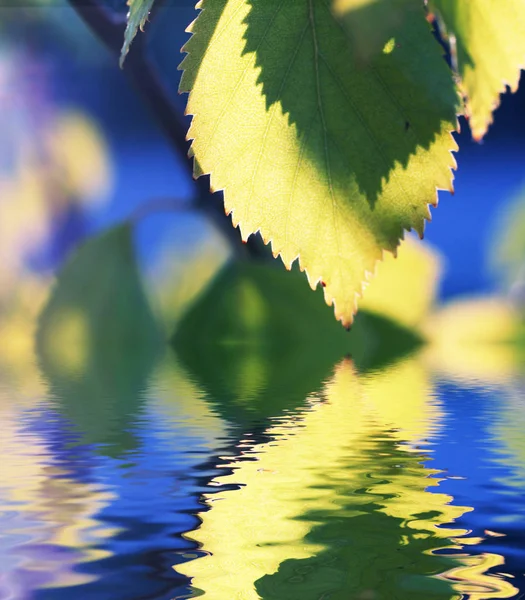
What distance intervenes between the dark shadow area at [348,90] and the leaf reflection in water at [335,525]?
0.25ft

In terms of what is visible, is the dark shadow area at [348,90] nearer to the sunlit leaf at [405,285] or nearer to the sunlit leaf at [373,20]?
the sunlit leaf at [373,20]

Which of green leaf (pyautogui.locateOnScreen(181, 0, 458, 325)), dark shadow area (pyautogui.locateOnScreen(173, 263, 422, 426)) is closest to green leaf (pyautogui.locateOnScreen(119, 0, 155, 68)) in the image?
green leaf (pyautogui.locateOnScreen(181, 0, 458, 325))

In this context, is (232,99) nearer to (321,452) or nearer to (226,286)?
(321,452)

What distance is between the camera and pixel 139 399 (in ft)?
1.65

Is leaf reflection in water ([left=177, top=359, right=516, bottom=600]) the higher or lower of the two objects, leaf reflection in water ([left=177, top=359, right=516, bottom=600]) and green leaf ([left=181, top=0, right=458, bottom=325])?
the lower

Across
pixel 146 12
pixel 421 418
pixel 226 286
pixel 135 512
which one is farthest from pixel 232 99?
pixel 226 286

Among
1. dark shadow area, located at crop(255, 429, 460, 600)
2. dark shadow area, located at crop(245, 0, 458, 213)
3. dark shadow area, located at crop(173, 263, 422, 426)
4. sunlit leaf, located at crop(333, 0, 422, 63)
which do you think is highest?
sunlit leaf, located at crop(333, 0, 422, 63)

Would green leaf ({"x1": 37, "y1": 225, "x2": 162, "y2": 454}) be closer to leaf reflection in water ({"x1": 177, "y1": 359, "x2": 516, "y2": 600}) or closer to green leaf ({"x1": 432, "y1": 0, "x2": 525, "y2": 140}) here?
leaf reflection in water ({"x1": 177, "y1": 359, "x2": 516, "y2": 600})

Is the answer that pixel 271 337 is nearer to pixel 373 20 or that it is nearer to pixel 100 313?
pixel 100 313

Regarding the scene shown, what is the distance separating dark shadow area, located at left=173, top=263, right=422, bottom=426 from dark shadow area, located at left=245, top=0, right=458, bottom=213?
31cm

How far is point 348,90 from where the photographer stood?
150mm

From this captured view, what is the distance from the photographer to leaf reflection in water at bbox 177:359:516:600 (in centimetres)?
17

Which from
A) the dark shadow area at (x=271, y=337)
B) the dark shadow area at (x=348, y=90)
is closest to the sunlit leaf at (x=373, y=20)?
the dark shadow area at (x=348, y=90)

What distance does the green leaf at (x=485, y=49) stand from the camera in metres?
0.14
